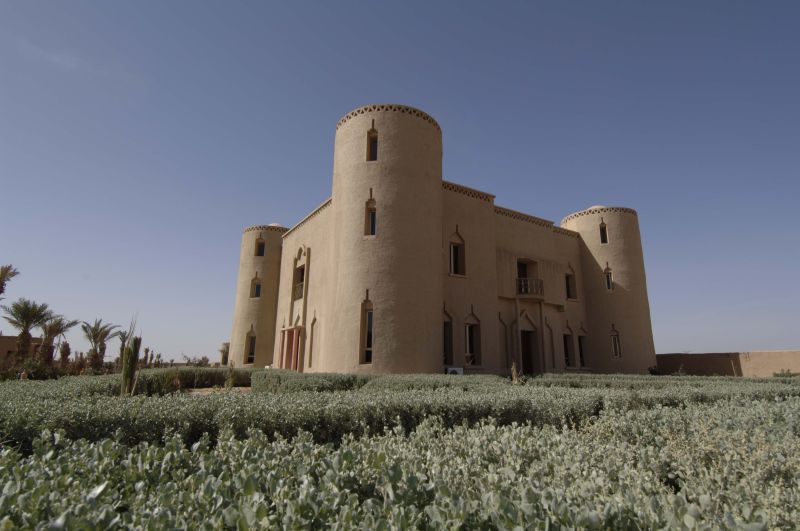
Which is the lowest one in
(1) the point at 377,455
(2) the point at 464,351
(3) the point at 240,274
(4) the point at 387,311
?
(1) the point at 377,455

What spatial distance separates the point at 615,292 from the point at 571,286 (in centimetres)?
A: 223

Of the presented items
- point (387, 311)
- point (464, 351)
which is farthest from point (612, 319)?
point (387, 311)

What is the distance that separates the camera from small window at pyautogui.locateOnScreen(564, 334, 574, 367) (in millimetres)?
22875

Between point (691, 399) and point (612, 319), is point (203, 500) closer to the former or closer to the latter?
point (691, 399)

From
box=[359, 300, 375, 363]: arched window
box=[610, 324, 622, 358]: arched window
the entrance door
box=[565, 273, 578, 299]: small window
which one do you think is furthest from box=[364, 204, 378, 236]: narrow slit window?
box=[610, 324, 622, 358]: arched window

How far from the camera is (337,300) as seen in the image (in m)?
17.2

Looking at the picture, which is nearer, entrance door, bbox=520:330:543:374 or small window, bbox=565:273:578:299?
entrance door, bbox=520:330:543:374

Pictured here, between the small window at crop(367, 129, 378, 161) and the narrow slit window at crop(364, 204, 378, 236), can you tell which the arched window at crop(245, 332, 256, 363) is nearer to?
the narrow slit window at crop(364, 204, 378, 236)

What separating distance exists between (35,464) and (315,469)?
1746 millimetres

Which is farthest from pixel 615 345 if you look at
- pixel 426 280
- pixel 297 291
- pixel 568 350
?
pixel 297 291

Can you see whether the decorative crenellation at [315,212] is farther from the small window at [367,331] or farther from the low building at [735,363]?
the low building at [735,363]

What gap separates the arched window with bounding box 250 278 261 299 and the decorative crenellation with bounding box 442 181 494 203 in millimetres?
13563

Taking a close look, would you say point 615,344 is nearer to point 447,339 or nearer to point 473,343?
point 473,343

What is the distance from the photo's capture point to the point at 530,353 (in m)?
21.5
